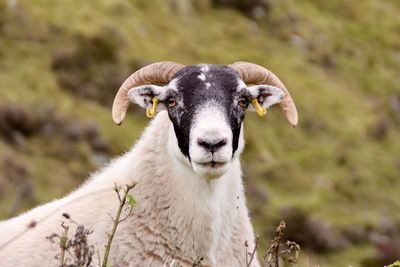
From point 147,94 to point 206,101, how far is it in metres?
0.91

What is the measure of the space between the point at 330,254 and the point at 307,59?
1997 centimetres

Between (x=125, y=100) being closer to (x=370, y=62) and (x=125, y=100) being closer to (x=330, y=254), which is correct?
(x=330, y=254)

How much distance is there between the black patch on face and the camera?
36.4 ft

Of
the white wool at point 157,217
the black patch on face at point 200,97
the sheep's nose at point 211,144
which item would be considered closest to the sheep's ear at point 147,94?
the black patch on face at point 200,97

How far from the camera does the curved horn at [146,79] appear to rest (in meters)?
12.0

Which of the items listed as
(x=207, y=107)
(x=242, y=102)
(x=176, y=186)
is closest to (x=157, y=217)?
(x=176, y=186)

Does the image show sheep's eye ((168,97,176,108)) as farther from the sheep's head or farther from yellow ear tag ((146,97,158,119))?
yellow ear tag ((146,97,158,119))

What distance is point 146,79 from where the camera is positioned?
480 inches

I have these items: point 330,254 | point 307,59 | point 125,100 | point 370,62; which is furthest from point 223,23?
point 125,100

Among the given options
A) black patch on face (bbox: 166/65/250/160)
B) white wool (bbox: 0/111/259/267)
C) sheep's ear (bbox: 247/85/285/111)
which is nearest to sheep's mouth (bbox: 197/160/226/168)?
black patch on face (bbox: 166/65/250/160)

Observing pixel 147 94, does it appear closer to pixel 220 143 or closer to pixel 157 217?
pixel 157 217

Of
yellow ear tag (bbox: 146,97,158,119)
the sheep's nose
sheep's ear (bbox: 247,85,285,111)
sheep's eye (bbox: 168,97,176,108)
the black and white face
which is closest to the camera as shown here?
the sheep's nose

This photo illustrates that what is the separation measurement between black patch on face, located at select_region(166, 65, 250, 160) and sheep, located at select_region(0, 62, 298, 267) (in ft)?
0.03

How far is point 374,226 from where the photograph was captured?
3969 centimetres
